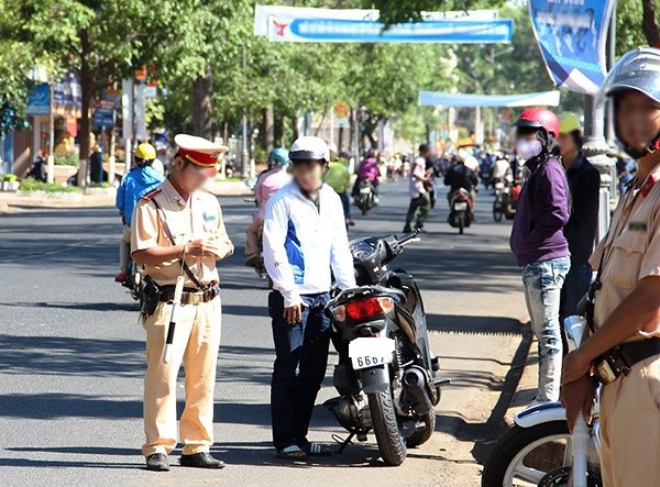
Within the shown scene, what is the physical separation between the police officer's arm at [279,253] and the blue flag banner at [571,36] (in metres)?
2.69

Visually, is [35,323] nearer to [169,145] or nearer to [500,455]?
[500,455]

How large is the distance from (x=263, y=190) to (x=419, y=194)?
12426 millimetres

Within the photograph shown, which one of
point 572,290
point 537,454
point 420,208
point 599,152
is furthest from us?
point 420,208

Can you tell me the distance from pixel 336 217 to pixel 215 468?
1539 mm

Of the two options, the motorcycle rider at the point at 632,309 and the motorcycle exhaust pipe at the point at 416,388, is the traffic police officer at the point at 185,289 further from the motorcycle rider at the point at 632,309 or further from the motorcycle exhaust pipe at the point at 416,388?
the motorcycle rider at the point at 632,309

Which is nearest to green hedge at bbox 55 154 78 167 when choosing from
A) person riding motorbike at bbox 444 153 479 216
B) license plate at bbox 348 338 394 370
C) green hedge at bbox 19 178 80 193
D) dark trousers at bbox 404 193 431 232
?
green hedge at bbox 19 178 80 193

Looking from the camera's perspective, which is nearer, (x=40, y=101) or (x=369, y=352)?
(x=369, y=352)

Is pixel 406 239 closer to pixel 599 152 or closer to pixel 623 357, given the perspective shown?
pixel 599 152

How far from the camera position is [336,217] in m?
8.12

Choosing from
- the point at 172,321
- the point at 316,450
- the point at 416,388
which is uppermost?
the point at 172,321

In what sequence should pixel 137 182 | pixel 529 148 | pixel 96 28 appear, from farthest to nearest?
1. pixel 96 28
2. pixel 137 182
3. pixel 529 148

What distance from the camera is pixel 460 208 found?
29.9 m

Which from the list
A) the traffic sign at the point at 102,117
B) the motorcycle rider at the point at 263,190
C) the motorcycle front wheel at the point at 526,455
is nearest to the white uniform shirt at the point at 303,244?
the motorcycle front wheel at the point at 526,455

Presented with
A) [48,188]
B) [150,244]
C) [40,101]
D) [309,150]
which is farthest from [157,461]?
[40,101]
